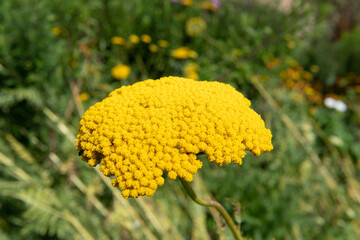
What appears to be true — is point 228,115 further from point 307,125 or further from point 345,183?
point 345,183

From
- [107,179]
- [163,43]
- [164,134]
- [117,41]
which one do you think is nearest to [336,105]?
[163,43]

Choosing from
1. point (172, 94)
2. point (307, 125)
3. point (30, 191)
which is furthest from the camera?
point (307, 125)

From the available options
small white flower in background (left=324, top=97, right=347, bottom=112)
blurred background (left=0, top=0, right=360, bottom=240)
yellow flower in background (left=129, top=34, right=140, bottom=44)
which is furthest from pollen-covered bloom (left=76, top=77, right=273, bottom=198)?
small white flower in background (left=324, top=97, right=347, bottom=112)

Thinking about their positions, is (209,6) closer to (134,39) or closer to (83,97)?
(134,39)

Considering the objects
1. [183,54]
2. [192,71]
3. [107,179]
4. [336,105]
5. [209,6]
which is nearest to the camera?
[107,179]

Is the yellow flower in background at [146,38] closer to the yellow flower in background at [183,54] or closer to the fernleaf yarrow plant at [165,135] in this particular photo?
the yellow flower in background at [183,54]

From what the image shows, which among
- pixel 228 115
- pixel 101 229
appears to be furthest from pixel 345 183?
pixel 228 115
